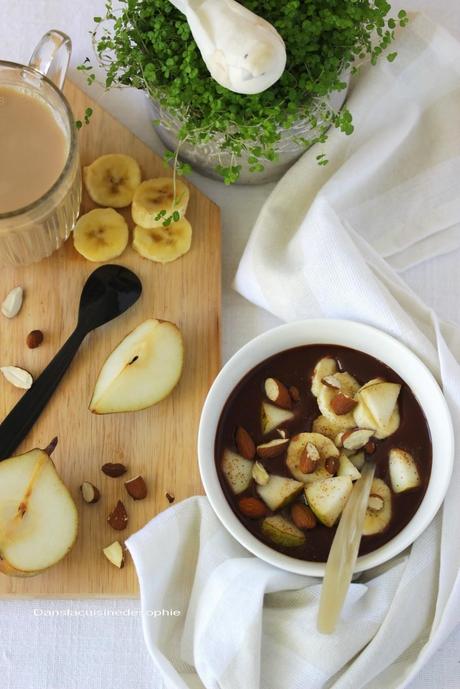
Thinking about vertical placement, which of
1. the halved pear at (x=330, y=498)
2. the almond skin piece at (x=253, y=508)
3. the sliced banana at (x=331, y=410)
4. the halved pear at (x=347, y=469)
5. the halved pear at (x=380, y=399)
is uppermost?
the halved pear at (x=380, y=399)

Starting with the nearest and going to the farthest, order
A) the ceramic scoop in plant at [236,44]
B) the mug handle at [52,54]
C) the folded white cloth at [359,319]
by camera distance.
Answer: the ceramic scoop in plant at [236,44] < the folded white cloth at [359,319] < the mug handle at [52,54]

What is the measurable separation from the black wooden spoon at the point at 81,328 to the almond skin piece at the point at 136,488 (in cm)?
16

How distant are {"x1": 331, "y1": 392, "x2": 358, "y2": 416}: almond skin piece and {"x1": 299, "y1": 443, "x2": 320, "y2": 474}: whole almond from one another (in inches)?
2.3

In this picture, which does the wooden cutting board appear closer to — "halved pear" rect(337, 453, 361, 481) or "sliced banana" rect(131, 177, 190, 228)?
"sliced banana" rect(131, 177, 190, 228)

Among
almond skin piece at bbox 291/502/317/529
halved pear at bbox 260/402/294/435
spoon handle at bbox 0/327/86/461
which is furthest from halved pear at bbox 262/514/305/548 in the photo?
spoon handle at bbox 0/327/86/461

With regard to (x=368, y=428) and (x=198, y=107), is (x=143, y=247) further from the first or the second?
(x=368, y=428)

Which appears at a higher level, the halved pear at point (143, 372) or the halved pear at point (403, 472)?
the halved pear at point (403, 472)

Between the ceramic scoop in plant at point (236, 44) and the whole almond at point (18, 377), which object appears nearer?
the ceramic scoop in plant at point (236, 44)

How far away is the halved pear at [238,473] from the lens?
1.20m

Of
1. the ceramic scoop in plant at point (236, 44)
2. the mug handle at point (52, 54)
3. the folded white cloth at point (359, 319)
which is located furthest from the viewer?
the mug handle at point (52, 54)

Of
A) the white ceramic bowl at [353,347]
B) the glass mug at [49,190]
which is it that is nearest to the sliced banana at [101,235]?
the glass mug at [49,190]

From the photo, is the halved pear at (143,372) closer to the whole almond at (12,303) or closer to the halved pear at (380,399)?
the whole almond at (12,303)

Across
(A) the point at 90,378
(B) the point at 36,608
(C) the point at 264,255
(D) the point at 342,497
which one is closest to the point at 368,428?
(D) the point at 342,497

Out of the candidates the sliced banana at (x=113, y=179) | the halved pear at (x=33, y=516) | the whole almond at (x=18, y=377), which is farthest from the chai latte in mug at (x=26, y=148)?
the halved pear at (x=33, y=516)
